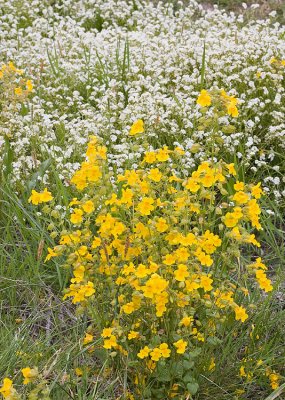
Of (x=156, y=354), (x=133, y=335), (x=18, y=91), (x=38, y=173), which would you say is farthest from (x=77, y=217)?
(x=18, y=91)

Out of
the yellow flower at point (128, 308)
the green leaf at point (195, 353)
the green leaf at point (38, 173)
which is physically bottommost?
the green leaf at point (38, 173)

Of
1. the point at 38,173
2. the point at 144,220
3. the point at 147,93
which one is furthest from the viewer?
the point at 147,93

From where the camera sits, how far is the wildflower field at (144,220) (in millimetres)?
2820

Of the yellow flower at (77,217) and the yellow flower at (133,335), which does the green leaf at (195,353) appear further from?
the yellow flower at (77,217)

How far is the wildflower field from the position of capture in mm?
2820

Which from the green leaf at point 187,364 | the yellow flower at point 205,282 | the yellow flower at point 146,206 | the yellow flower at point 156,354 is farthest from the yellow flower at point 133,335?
the yellow flower at point 146,206

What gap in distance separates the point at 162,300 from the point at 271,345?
829 millimetres

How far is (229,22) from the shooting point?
6.29 meters

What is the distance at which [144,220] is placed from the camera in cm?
304

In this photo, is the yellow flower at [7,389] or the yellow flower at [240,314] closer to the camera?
the yellow flower at [7,389]

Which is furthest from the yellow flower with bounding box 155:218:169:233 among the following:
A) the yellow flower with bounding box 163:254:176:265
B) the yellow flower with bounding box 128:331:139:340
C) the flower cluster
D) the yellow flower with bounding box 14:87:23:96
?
the yellow flower with bounding box 14:87:23:96

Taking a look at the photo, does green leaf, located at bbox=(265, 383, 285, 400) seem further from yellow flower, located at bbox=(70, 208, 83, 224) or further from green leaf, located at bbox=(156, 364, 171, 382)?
yellow flower, located at bbox=(70, 208, 83, 224)

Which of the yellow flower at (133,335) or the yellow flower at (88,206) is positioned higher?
the yellow flower at (88,206)

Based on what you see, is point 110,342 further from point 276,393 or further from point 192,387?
point 276,393
